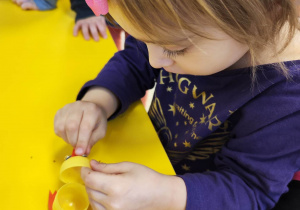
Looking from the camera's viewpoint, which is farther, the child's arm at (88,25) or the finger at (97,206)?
the child's arm at (88,25)

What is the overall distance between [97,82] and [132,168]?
22 cm

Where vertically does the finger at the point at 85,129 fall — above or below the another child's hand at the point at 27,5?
below

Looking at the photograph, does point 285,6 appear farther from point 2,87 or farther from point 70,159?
point 2,87

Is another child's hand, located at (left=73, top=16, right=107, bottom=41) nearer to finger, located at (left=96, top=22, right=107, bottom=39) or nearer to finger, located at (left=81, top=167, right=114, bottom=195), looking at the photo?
finger, located at (left=96, top=22, right=107, bottom=39)

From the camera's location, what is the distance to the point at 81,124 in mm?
558

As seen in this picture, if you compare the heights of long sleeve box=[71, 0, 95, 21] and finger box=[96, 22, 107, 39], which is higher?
long sleeve box=[71, 0, 95, 21]

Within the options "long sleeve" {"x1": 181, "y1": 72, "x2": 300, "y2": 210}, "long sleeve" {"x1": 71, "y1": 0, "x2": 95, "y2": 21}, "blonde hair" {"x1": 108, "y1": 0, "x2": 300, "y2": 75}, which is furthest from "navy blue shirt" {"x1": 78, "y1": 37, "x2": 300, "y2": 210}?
"long sleeve" {"x1": 71, "y1": 0, "x2": 95, "y2": 21}

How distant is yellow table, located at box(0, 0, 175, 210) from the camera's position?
510 millimetres

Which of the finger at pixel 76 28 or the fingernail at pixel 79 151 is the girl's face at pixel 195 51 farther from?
the finger at pixel 76 28

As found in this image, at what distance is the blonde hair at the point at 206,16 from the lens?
0.35m

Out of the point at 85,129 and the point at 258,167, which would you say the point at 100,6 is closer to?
the point at 85,129

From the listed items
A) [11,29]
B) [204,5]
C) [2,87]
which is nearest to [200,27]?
[204,5]

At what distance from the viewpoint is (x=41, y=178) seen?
1.67 ft

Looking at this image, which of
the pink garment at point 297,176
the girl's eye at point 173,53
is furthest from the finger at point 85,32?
the pink garment at point 297,176
